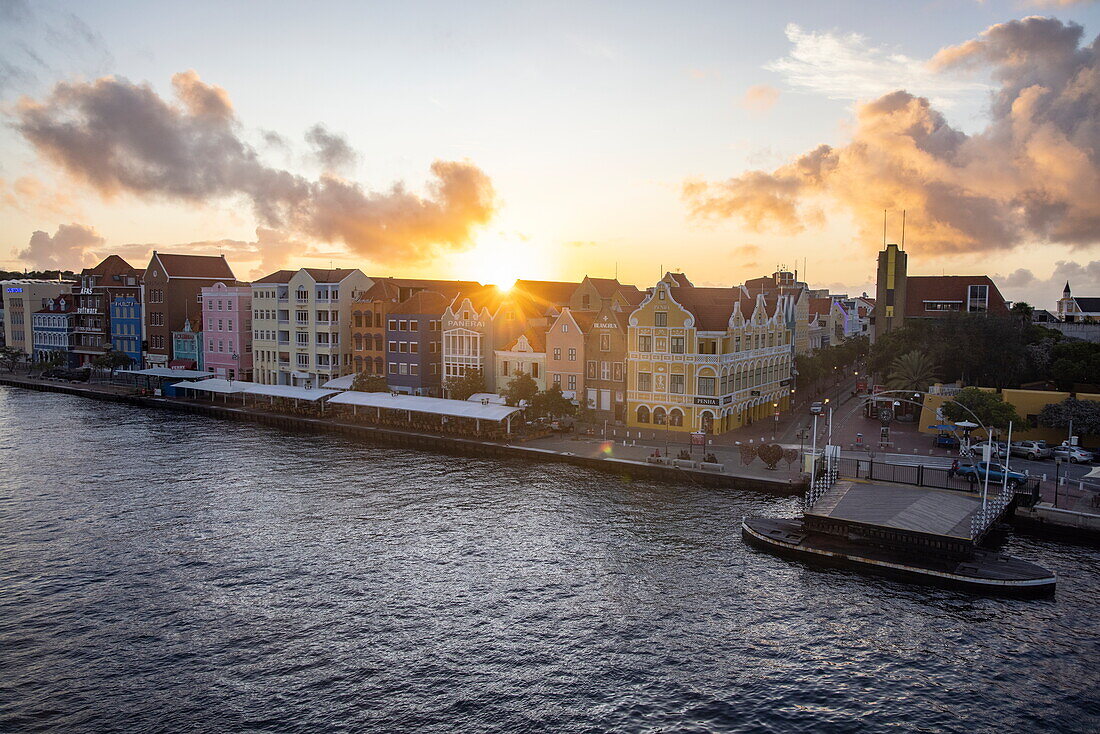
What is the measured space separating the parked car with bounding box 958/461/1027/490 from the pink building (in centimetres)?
9509

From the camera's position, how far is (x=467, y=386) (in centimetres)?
8156

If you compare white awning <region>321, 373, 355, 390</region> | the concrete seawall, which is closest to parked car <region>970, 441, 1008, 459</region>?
the concrete seawall

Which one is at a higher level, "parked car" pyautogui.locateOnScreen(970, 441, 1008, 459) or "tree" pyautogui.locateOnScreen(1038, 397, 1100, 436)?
"tree" pyautogui.locateOnScreen(1038, 397, 1100, 436)

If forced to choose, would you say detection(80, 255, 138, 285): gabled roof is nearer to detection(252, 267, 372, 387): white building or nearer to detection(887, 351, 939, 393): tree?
detection(252, 267, 372, 387): white building

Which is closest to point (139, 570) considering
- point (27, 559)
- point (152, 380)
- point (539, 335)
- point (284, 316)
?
point (27, 559)

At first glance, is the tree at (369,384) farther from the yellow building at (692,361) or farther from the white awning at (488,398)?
the yellow building at (692,361)

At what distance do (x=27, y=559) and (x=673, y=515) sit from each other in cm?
3801

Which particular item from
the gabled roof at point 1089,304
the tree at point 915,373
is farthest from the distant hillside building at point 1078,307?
the tree at point 915,373

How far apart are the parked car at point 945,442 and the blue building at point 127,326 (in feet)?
397

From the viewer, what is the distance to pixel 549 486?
55.0 meters

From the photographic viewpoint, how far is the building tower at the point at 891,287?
366 ft

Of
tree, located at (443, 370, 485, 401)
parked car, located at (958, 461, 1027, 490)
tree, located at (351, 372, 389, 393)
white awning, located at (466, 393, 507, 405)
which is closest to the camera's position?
parked car, located at (958, 461, 1027, 490)

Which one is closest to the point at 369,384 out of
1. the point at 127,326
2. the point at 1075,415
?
the point at 127,326

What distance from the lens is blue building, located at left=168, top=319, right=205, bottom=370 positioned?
116 meters
